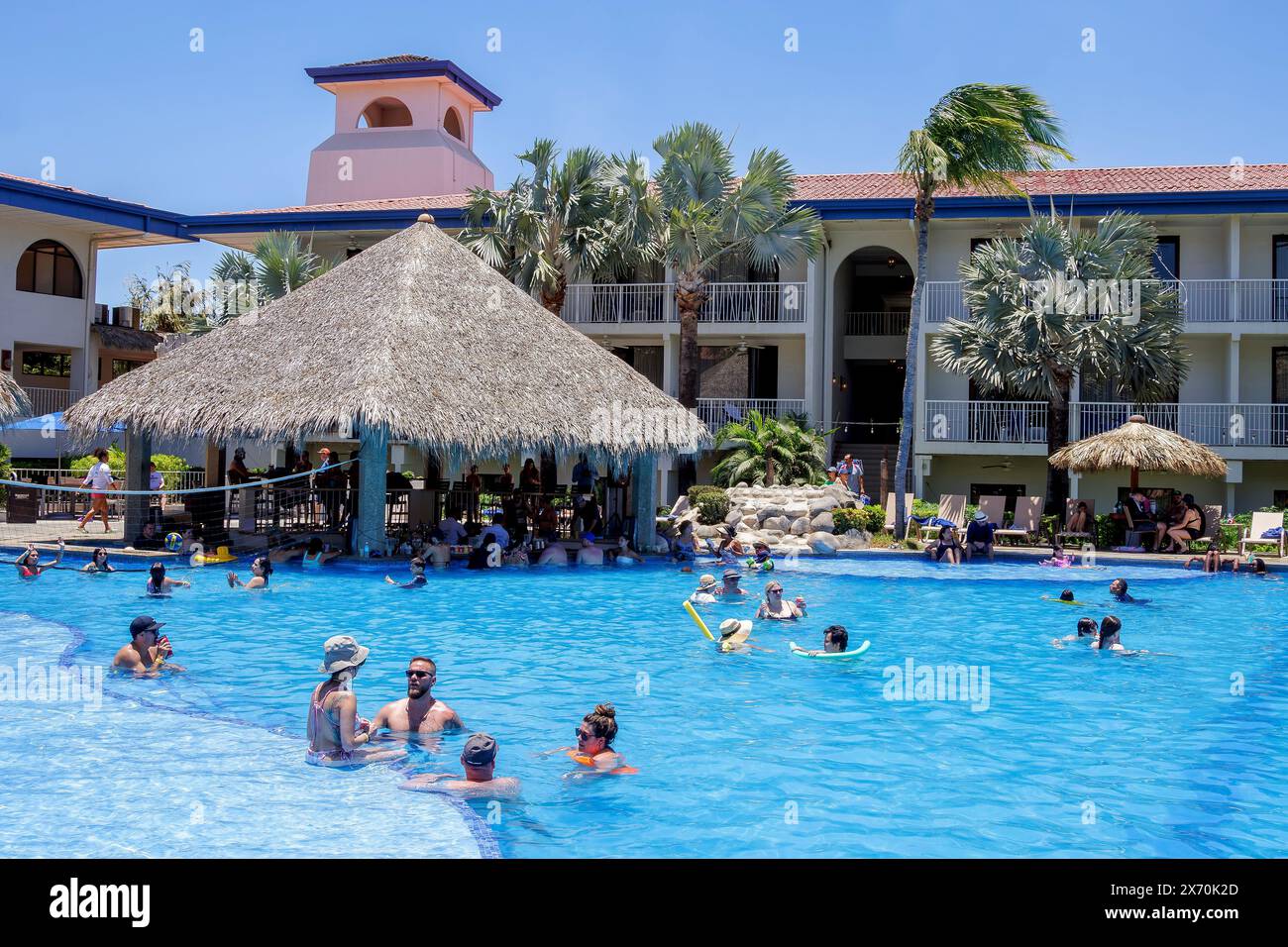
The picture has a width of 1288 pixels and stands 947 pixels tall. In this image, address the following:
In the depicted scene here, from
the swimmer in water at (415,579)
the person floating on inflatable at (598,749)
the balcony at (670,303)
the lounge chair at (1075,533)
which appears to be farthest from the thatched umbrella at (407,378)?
the person floating on inflatable at (598,749)

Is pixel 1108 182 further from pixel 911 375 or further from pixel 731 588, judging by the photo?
pixel 731 588

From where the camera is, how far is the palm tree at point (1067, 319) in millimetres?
23312

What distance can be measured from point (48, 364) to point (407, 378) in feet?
85.5

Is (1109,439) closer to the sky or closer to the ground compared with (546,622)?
closer to the sky

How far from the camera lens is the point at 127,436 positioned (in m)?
20.3

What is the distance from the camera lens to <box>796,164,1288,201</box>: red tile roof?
1056 inches

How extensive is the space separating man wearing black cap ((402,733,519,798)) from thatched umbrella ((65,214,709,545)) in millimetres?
10608

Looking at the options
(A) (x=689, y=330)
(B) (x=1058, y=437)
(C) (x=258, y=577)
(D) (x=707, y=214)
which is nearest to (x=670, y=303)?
(A) (x=689, y=330)

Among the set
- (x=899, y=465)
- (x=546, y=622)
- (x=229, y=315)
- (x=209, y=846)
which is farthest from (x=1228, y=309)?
(x=209, y=846)

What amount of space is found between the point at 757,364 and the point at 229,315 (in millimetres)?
13361

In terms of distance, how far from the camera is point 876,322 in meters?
32.8

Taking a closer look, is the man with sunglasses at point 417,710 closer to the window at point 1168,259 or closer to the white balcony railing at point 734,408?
the white balcony railing at point 734,408

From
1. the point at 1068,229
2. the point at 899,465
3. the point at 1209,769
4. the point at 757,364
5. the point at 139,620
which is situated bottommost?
the point at 1209,769
